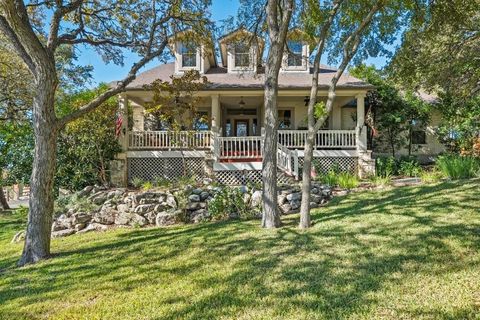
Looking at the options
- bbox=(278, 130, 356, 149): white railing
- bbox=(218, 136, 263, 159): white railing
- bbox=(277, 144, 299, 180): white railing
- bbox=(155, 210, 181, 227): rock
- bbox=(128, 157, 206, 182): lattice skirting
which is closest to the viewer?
bbox=(155, 210, 181, 227): rock

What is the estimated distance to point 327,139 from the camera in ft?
45.2

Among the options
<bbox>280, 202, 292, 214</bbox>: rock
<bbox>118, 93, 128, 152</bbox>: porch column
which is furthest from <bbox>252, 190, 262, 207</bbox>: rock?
<bbox>118, 93, 128, 152</bbox>: porch column

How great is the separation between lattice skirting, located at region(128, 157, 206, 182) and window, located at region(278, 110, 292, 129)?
565 cm

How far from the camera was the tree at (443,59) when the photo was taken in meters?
11.0

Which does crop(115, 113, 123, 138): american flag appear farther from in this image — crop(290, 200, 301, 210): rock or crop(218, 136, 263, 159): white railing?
crop(290, 200, 301, 210): rock

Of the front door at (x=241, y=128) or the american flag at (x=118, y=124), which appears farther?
the front door at (x=241, y=128)

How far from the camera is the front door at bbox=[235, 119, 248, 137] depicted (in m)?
18.1

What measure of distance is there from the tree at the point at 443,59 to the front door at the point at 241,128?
778 centimetres

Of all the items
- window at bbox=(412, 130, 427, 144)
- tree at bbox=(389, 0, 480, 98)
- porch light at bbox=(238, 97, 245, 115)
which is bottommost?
window at bbox=(412, 130, 427, 144)

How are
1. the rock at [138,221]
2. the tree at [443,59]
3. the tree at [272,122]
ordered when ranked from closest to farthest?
the tree at [272,122], the rock at [138,221], the tree at [443,59]

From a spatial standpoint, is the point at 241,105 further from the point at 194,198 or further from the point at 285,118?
the point at 194,198

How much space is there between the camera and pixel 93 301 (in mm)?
3779

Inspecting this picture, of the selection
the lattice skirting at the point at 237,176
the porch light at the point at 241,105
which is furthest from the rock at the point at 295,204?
the porch light at the point at 241,105

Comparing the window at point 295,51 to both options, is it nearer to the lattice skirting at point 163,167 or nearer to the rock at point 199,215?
the lattice skirting at point 163,167
